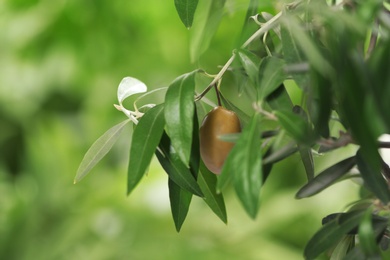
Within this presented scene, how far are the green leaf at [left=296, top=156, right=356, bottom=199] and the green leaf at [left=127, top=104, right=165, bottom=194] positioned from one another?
0.39 ft

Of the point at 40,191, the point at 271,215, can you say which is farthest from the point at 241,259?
the point at 40,191

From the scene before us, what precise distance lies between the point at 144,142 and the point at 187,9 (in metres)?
0.14

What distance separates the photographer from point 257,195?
1.43 feet

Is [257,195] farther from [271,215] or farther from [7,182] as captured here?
[7,182]

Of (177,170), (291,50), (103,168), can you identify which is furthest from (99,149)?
(103,168)

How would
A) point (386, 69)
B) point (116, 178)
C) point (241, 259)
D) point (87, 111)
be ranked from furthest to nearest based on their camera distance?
point (87, 111)
point (116, 178)
point (241, 259)
point (386, 69)

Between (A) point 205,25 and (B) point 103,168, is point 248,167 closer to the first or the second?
(A) point 205,25

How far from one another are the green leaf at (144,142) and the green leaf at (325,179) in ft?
0.39

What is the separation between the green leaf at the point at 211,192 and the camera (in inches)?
24.4

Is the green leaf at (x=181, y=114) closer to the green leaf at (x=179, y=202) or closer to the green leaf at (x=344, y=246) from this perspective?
the green leaf at (x=179, y=202)

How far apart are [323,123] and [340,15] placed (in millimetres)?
75

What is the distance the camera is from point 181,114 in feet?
1.67

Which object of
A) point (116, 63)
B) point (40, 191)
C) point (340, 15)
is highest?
point (340, 15)

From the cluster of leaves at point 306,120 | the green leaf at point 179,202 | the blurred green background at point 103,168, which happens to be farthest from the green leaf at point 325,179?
the blurred green background at point 103,168
